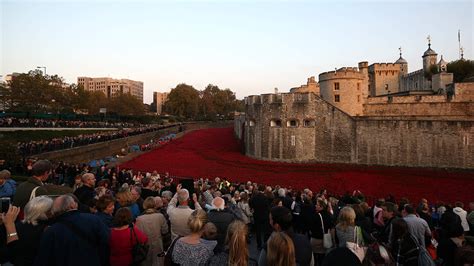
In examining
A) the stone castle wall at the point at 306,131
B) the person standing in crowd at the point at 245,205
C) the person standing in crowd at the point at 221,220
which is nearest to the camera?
the person standing in crowd at the point at 221,220

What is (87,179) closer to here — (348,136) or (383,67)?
(348,136)

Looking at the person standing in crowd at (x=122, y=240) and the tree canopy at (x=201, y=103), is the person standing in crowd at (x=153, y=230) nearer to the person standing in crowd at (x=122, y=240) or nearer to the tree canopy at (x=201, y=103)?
the person standing in crowd at (x=122, y=240)

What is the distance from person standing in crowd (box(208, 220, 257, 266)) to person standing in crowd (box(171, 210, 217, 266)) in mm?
287

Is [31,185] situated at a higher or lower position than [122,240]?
higher

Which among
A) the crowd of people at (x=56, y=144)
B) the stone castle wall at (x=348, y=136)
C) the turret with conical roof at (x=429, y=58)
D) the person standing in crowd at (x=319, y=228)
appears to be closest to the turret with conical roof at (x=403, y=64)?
the turret with conical roof at (x=429, y=58)

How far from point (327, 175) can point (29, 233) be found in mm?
28308

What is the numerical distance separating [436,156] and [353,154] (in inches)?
287

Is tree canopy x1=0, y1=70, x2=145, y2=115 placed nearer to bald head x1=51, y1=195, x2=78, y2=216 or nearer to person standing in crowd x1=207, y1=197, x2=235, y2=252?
person standing in crowd x1=207, y1=197, x2=235, y2=252

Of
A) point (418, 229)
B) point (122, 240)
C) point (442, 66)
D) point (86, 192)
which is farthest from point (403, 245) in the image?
point (442, 66)

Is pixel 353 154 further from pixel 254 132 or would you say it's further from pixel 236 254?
pixel 236 254

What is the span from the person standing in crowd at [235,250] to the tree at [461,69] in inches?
2891

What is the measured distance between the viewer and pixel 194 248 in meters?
4.65

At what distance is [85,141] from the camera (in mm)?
34500

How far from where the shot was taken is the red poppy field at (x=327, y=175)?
2523 cm
